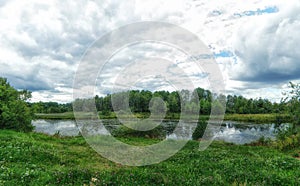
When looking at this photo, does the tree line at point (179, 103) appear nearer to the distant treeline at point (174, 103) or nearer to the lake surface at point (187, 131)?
the distant treeline at point (174, 103)

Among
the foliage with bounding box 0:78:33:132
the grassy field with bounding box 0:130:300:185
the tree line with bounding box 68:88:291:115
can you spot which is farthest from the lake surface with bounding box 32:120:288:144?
the grassy field with bounding box 0:130:300:185

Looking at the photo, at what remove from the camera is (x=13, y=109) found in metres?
19.8

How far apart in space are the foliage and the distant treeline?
1.48 meters

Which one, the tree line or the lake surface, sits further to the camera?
the lake surface

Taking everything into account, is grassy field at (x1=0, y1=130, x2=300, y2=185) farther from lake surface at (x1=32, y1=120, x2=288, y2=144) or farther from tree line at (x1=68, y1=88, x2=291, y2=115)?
lake surface at (x1=32, y1=120, x2=288, y2=144)

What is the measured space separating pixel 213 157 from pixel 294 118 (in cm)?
1372

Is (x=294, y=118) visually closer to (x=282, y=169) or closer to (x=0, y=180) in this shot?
(x=282, y=169)

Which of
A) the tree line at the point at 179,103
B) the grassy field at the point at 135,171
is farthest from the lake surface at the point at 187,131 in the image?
the grassy field at the point at 135,171

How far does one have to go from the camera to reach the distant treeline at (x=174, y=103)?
1870 cm

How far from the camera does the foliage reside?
19272mm

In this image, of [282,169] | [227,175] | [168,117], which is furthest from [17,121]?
[168,117]

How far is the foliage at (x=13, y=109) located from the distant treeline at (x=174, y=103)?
58.1 inches

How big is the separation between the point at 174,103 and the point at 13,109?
3037 centimetres

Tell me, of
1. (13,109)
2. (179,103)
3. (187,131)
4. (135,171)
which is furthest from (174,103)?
(135,171)
